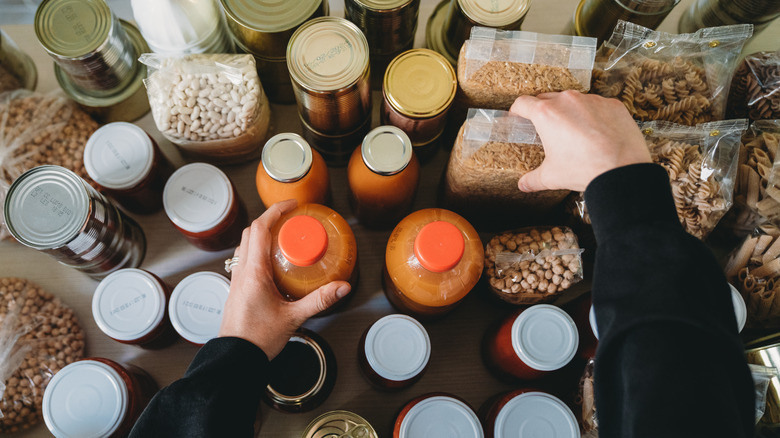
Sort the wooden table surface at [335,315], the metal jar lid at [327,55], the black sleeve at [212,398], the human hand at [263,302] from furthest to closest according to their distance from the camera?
the wooden table surface at [335,315] < the metal jar lid at [327,55] < the human hand at [263,302] < the black sleeve at [212,398]

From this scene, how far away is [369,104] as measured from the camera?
3.18 feet

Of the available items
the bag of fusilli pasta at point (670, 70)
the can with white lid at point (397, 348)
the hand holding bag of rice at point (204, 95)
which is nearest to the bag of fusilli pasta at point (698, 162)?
the bag of fusilli pasta at point (670, 70)

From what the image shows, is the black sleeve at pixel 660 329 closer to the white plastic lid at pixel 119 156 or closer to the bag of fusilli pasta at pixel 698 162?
the bag of fusilli pasta at pixel 698 162

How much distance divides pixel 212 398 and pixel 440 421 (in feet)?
1.24

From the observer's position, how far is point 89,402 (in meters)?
0.79

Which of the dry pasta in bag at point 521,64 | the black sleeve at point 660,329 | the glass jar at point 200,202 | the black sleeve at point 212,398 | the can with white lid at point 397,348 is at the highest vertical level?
the dry pasta in bag at point 521,64

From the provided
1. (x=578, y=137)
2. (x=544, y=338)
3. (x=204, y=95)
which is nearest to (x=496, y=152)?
(x=578, y=137)

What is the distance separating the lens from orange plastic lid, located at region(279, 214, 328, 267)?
0.72 meters

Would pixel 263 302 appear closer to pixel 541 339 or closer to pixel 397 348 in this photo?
pixel 397 348

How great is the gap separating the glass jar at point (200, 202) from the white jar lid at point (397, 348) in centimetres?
38

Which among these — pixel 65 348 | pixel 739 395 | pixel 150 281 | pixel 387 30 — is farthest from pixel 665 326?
pixel 65 348

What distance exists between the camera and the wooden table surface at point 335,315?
945 millimetres

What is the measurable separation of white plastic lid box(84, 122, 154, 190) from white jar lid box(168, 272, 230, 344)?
243 millimetres

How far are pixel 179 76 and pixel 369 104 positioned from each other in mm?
379
